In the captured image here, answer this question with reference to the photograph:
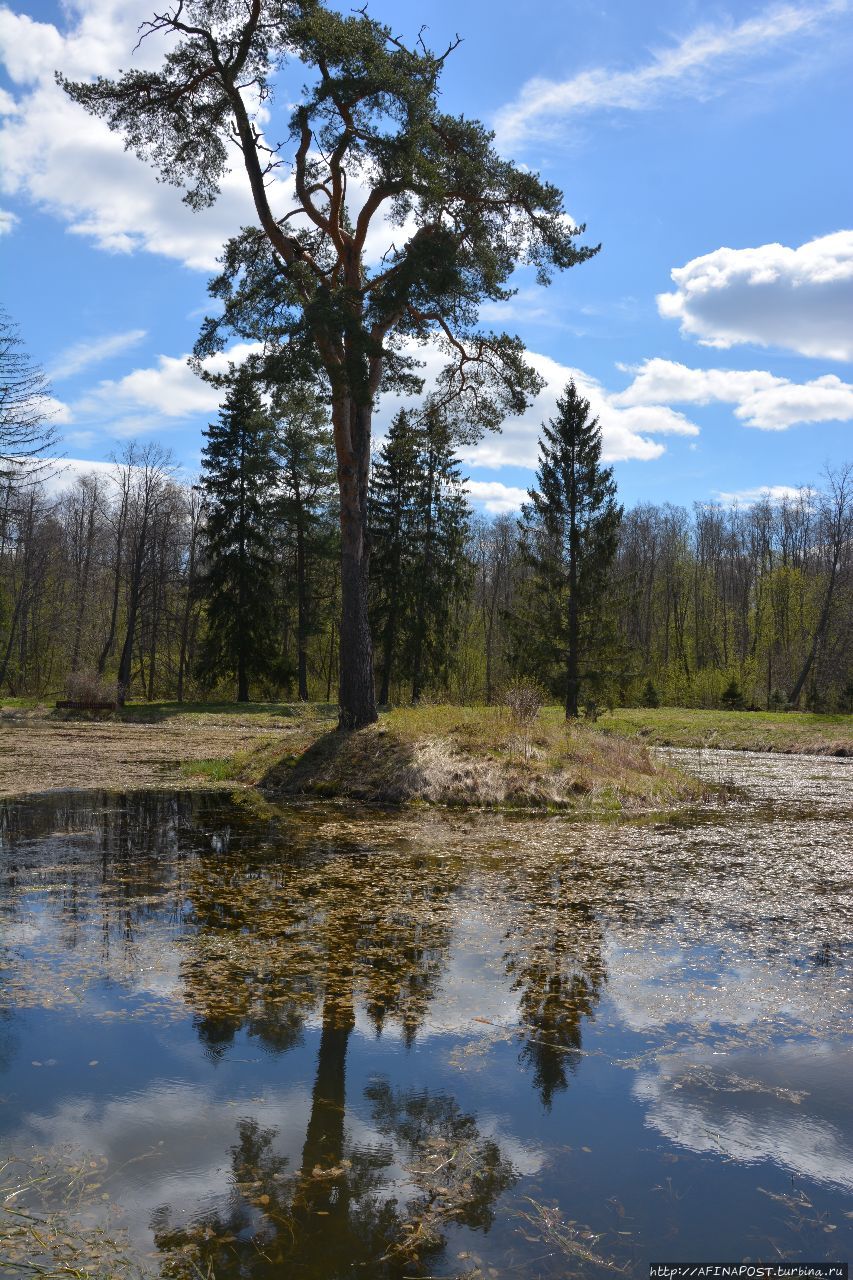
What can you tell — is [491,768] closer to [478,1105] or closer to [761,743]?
[478,1105]

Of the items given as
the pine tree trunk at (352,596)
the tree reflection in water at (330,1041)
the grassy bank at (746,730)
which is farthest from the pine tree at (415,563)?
the tree reflection in water at (330,1041)

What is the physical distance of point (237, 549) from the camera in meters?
33.7

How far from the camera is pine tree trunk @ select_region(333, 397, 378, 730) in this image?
13.9m

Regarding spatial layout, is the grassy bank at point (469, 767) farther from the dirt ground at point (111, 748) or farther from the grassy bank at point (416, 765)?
the dirt ground at point (111, 748)

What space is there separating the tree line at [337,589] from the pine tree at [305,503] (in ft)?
0.26

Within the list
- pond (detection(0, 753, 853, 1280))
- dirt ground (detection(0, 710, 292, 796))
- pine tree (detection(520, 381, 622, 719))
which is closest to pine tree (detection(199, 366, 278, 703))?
dirt ground (detection(0, 710, 292, 796))

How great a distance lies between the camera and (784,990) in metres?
4.68

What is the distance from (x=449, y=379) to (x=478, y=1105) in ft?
46.2

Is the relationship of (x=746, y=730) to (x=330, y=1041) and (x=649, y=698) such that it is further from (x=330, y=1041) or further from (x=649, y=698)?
(x=330, y=1041)

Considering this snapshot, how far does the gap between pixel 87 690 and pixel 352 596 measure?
60.8ft

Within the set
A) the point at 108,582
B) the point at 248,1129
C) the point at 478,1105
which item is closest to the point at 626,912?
the point at 478,1105

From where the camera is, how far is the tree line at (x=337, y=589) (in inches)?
1021

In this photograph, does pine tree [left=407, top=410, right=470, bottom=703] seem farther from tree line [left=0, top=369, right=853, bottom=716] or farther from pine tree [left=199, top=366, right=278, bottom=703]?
pine tree [left=199, top=366, right=278, bottom=703]

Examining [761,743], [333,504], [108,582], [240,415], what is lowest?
[761,743]
